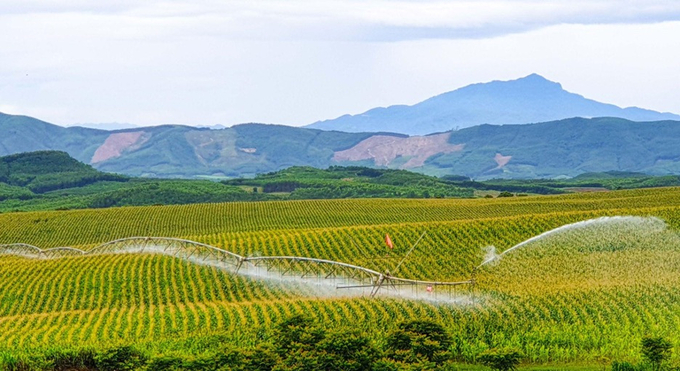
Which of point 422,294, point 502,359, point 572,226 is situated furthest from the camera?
point 572,226

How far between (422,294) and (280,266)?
16815 mm

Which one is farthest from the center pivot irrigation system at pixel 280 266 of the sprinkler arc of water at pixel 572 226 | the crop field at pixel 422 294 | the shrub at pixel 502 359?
the shrub at pixel 502 359

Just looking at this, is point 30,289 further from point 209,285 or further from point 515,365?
point 515,365

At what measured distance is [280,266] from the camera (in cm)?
7375

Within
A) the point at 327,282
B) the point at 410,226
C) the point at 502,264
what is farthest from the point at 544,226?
the point at 327,282

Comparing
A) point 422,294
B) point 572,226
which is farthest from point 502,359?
point 572,226

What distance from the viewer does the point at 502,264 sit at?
70312 mm

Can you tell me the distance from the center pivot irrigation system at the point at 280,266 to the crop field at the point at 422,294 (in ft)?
4.51

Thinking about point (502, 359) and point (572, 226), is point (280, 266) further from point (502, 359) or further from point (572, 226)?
point (502, 359)

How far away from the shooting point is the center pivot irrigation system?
2440 inches

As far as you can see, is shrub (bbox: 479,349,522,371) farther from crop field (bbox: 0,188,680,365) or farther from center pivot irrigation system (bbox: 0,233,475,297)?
center pivot irrigation system (bbox: 0,233,475,297)

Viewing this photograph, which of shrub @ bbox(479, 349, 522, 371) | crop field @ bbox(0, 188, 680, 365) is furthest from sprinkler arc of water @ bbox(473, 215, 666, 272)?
shrub @ bbox(479, 349, 522, 371)

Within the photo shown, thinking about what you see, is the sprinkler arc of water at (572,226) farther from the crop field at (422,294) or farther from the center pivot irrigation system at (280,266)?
the center pivot irrigation system at (280,266)

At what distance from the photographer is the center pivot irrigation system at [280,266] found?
62.0 m
